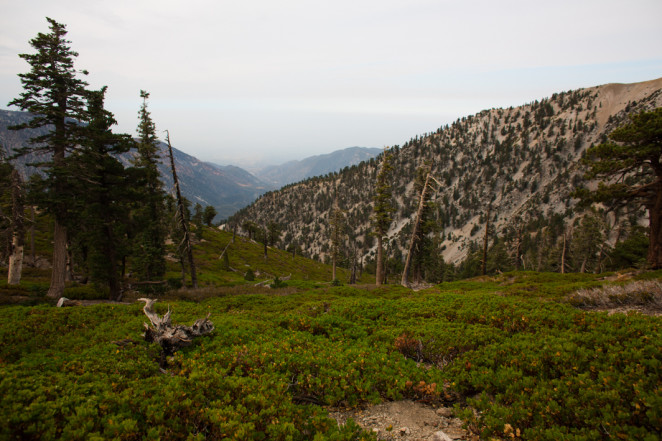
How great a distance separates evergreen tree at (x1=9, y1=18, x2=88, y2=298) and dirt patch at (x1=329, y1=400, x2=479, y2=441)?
76.8 feet

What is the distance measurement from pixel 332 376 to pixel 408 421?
209cm

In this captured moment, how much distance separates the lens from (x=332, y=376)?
24.8 feet

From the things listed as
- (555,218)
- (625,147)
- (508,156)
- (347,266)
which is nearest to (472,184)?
(508,156)

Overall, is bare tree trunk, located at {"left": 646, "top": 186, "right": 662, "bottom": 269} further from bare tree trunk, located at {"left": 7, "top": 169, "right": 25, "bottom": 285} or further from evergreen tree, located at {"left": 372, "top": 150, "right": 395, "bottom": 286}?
bare tree trunk, located at {"left": 7, "top": 169, "right": 25, "bottom": 285}

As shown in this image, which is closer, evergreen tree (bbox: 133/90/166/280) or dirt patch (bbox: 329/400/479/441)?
dirt patch (bbox: 329/400/479/441)

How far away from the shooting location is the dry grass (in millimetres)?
12398

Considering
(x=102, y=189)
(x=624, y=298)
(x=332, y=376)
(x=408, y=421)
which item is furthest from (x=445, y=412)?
(x=102, y=189)

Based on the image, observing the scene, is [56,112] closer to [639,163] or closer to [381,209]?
[381,209]

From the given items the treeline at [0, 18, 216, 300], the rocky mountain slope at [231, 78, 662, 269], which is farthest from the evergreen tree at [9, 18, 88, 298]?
the rocky mountain slope at [231, 78, 662, 269]

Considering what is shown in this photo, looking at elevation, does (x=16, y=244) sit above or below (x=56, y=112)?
below

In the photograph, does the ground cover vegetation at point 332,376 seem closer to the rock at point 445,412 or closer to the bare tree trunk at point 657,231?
the rock at point 445,412

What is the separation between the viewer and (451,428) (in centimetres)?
609

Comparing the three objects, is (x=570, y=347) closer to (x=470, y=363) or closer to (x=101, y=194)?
(x=470, y=363)

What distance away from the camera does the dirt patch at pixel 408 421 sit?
5840 millimetres
